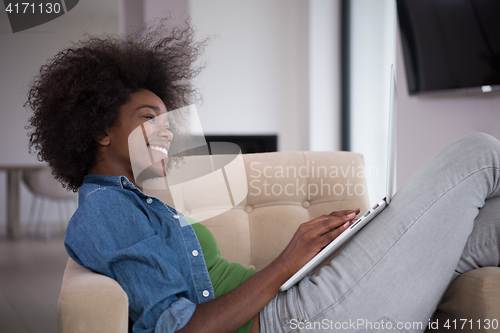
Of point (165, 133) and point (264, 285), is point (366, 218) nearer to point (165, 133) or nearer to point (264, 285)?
point (264, 285)

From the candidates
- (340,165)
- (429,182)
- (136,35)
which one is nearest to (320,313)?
(429,182)

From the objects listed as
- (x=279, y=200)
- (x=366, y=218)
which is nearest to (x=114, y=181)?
(x=366, y=218)

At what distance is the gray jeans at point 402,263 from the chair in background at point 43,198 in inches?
60.1

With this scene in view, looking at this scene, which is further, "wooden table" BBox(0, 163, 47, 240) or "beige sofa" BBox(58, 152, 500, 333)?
"wooden table" BBox(0, 163, 47, 240)

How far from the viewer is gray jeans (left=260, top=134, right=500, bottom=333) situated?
76cm

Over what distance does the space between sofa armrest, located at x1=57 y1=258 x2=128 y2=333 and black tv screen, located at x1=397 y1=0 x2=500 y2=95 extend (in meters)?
1.61

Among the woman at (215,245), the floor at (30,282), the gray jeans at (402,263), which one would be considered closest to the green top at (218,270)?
the woman at (215,245)

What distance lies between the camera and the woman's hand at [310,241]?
0.77 m

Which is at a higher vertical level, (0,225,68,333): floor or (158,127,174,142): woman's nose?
(158,127,174,142): woman's nose

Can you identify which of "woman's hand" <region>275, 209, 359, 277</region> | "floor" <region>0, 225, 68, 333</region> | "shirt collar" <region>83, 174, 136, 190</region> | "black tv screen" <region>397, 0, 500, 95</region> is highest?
"black tv screen" <region>397, 0, 500, 95</region>

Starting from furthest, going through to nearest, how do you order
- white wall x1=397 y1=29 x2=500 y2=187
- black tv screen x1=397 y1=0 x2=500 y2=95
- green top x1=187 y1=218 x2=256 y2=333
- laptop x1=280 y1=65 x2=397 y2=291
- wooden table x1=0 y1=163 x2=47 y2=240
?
wooden table x1=0 y1=163 x2=47 y2=240
white wall x1=397 y1=29 x2=500 y2=187
black tv screen x1=397 y1=0 x2=500 y2=95
green top x1=187 y1=218 x2=256 y2=333
laptop x1=280 y1=65 x2=397 y2=291

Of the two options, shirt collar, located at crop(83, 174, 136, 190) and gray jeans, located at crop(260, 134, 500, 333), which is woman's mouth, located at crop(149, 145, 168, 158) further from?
gray jeans, located at crop(260, 134, 500, 333)

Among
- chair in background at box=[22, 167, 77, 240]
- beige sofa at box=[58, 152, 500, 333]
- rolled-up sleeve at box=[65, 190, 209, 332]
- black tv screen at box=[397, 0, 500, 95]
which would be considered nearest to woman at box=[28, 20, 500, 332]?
rolled-up sleeve at box=[65, 190, 209, 332]

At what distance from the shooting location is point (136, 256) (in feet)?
2.21
